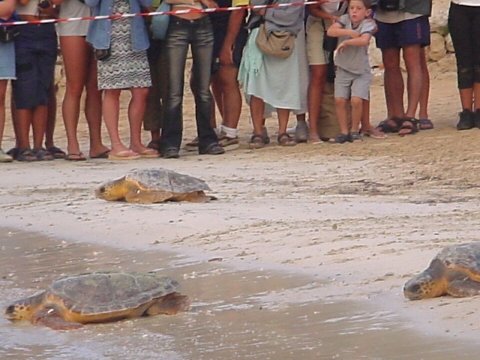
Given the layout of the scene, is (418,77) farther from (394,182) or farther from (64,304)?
(64,304)

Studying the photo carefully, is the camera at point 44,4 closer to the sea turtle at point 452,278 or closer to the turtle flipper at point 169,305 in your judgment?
the turtle flipper at point 169,305

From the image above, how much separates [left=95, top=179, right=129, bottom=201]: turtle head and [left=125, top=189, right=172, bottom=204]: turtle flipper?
40 mm

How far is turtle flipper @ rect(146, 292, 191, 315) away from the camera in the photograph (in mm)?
4582

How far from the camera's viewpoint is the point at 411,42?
933 centimetres

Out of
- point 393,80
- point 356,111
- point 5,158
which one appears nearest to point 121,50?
point 5,158

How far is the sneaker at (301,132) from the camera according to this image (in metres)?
9.47

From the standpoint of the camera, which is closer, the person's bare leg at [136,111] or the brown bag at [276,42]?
the person's bare leg at [136,111]

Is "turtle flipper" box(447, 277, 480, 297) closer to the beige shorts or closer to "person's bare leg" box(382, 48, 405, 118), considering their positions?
the beige shorts

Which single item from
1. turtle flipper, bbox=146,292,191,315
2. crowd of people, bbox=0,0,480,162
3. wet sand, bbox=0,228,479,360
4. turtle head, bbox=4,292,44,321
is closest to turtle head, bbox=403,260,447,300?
wet sand, bbox=0,228,479,360

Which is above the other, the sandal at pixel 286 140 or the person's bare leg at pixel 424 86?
the person's bare leg at pixel 424 86

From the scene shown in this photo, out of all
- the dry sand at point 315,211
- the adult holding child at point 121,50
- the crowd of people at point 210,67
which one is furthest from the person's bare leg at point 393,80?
the adult holding child at point 121,50

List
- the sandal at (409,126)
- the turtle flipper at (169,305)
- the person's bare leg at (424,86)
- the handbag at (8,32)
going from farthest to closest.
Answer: the person's bare leg at (424,86)
the sandal at (409,126)
the handbag at (8,32)
the turtle flipper at (169,305)

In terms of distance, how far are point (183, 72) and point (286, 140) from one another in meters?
1.13

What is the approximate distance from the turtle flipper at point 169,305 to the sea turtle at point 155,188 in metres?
2.16
